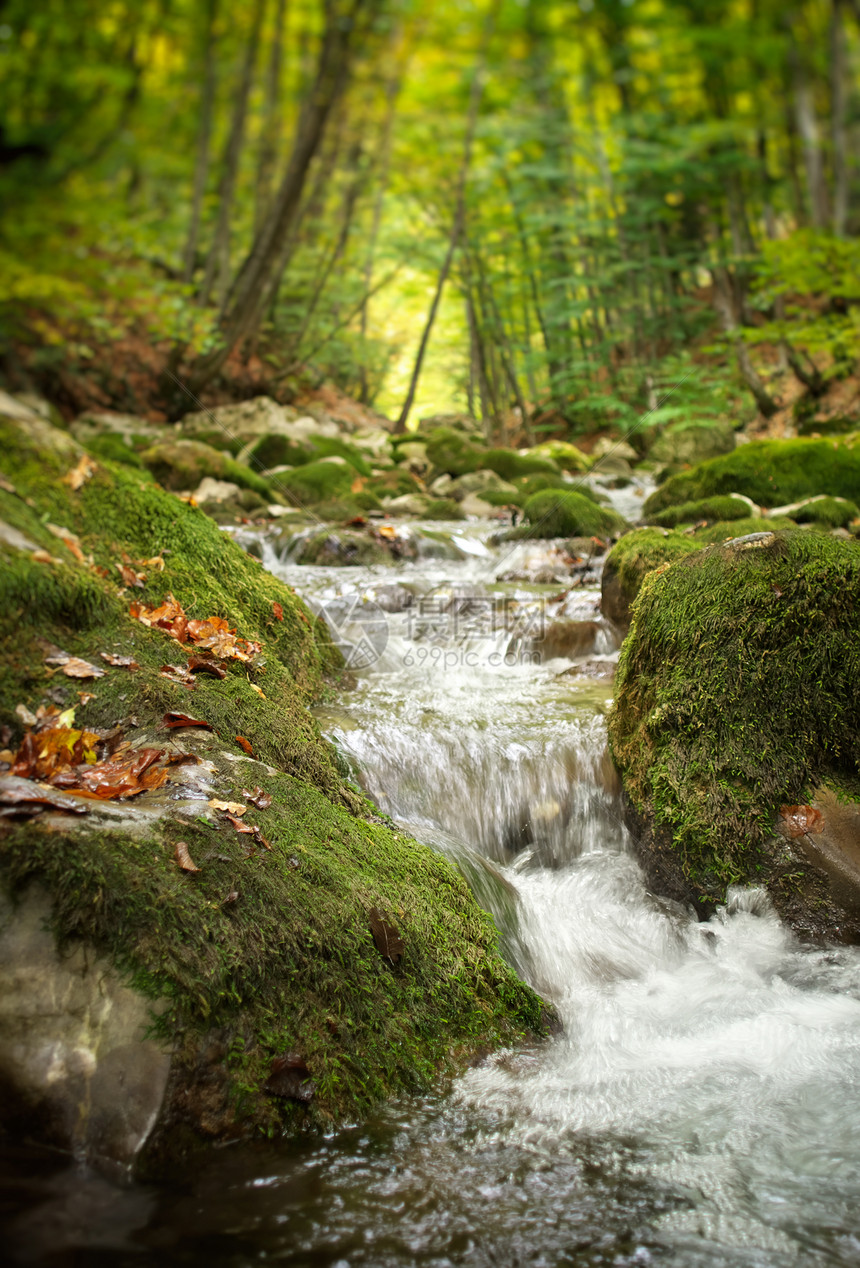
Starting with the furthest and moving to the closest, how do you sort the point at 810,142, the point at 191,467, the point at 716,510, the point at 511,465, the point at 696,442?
the point at 696,442
the point at 511,465
the point at 191,467
the point at 810,142
the point at 716,510

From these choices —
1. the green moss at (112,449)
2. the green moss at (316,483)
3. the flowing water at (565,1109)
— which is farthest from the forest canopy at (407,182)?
the flowing water at (565,1109)

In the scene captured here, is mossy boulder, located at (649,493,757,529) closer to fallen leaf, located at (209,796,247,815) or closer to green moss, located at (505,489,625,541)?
green moss, located at (505,489,625,541)

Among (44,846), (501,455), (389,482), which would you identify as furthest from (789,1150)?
(501,455)

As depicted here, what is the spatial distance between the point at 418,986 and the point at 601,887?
1372mm

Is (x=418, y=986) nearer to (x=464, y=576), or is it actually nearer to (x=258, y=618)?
(x=258, y=618)

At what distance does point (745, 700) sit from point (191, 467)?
8.45 m

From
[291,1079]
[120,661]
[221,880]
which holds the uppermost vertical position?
[120,661]

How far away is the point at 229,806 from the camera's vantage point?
6.04 feet

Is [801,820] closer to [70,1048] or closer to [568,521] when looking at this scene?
[70,1048]

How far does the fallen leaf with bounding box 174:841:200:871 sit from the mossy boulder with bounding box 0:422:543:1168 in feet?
0.04

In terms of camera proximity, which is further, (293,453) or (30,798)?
(293,453)

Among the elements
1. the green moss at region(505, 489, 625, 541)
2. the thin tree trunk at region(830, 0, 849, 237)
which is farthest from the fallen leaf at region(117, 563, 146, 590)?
the thin tree trunk at region(830, 0, 849, 237)

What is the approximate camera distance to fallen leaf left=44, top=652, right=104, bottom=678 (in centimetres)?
217

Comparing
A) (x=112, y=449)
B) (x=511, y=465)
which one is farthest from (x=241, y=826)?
(x=511, y=465)
